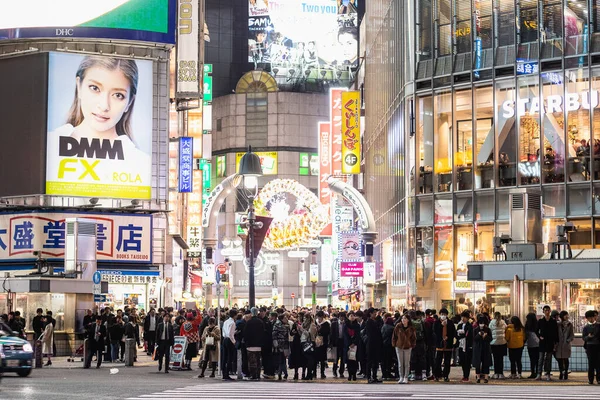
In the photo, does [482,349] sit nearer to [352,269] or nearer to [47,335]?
[47,335]

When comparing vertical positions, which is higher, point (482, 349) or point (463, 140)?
point (463, 140)

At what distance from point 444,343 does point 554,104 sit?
18949mm

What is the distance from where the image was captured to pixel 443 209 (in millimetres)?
48656

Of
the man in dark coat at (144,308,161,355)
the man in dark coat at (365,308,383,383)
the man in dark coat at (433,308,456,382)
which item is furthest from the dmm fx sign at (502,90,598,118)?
the man in dark coat at (365,308,383,383)

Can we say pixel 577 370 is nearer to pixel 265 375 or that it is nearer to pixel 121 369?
pixel 265 375

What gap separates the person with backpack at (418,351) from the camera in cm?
2864

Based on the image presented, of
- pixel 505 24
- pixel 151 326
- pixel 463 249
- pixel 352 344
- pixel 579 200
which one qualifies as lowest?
pixel 352 344

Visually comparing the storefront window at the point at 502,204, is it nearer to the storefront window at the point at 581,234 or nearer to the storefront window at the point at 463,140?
the storefront window at the point at 463,140

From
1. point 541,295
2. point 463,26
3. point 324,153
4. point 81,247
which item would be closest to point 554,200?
point 463,26

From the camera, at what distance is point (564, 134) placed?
44.7m

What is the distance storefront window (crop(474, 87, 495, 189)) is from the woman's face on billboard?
17439 millimetres

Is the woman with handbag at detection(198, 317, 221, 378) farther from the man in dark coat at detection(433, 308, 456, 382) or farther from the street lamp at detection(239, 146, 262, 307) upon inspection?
the man in dark coat at detection(433, 308, 456, 382)

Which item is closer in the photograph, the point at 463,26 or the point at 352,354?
the point at 352,354

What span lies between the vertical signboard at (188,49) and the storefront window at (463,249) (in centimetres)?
1808
